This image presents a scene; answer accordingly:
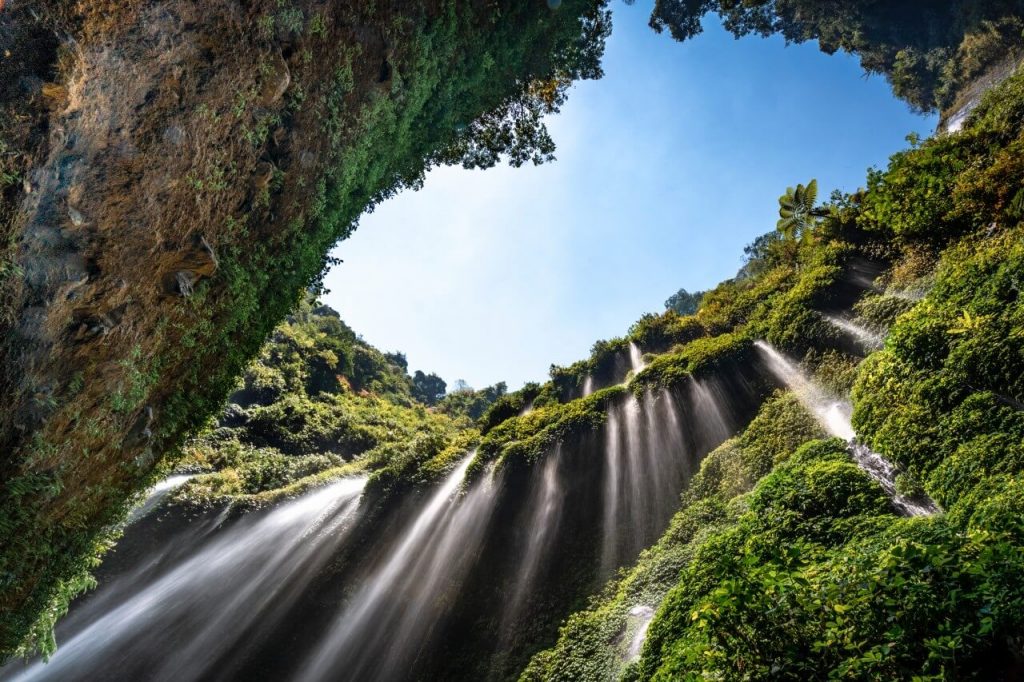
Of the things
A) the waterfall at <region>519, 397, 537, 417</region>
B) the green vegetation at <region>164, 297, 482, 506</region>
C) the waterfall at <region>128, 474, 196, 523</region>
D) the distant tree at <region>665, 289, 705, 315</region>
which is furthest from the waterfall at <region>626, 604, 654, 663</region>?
the distant tree at <region>665, 289, 705, 315</region>

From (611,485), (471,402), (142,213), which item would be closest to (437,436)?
(611,485)

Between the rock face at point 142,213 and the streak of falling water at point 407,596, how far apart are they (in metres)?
7.69

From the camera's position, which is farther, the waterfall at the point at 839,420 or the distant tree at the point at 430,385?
the distant tree at the point at 430,385

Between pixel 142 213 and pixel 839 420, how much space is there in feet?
48.8

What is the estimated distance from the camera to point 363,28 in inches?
343

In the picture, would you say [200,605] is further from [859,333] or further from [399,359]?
[399,359]

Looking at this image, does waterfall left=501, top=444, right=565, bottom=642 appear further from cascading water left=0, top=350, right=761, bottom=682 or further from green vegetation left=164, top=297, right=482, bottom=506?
green vegetation left=164, top=297, right=482, bottom=506

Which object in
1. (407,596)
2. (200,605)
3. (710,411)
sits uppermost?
(710,411)

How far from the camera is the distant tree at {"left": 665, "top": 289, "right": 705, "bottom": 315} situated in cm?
6119

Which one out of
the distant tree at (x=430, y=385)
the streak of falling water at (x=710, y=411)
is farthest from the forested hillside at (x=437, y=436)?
the distant tree at (x=430, y=385)

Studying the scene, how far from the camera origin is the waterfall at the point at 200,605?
44.7 ft

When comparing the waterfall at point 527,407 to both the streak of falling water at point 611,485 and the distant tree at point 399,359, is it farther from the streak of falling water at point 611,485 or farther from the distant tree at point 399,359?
the distant tree at point 399,359

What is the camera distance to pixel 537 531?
15156 mm

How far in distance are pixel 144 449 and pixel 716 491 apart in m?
13.0
